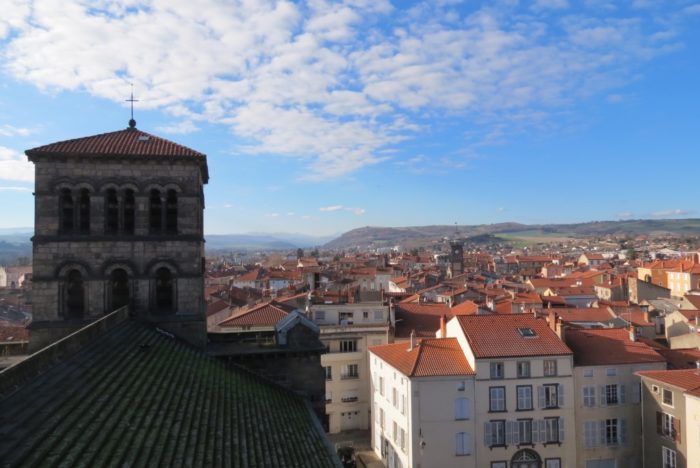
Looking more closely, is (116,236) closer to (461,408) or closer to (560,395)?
(461,408)

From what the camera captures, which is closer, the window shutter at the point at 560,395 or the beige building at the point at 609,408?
the window shutter at the point at 560,395

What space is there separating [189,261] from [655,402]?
3110 cm

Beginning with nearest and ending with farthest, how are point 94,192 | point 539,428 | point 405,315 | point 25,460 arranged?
point 25,460
point 94,192
point 539,428
point 405,315

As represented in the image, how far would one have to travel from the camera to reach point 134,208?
20.2 meters

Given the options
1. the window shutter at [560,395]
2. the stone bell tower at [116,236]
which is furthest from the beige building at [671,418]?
the stone bell tower at [116,236]

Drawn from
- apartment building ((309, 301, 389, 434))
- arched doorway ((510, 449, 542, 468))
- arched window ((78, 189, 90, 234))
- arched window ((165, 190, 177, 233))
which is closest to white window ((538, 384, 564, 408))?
arched doorway ((510, 449, 542, 468))

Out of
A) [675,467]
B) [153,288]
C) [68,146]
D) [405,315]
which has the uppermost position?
[68,146]

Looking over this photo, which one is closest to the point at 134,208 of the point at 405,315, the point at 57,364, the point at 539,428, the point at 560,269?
the point at 57,364

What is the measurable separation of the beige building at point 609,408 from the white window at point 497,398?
17.5 ft

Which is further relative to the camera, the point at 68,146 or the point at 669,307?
the point at 669,307

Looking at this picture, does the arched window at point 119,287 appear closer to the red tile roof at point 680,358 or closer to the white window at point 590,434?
the white window at point 590,434

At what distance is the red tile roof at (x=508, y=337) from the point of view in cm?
3462

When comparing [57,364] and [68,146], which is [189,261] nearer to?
[68,146]

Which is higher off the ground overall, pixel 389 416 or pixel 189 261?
pixel 189 261
